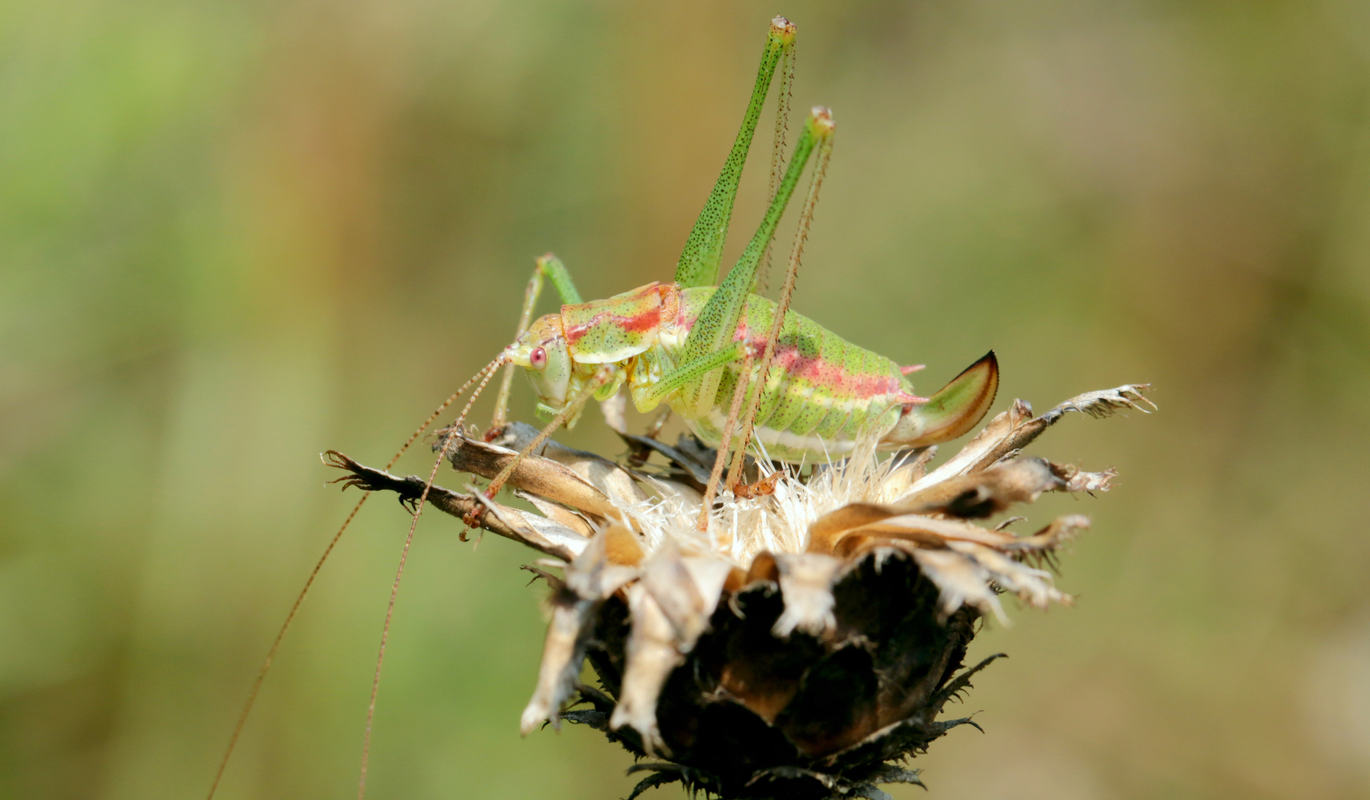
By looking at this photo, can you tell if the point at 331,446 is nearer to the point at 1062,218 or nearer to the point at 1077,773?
the point at 1077,773

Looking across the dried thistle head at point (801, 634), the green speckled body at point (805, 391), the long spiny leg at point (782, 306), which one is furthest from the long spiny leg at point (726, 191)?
the dried thistle head at point (801, 634)

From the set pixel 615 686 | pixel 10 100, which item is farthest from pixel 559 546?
pixel 10 100

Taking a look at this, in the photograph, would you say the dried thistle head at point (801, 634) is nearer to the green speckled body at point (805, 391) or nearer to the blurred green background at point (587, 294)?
the green speckled body at point (805, 391)

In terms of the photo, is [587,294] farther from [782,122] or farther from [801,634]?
[801,634]

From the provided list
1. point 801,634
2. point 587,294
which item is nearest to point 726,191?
point 801,634

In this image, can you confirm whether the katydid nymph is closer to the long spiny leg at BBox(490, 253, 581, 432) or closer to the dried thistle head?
the long spiny leg at BBox(490, 253, 581, 432)

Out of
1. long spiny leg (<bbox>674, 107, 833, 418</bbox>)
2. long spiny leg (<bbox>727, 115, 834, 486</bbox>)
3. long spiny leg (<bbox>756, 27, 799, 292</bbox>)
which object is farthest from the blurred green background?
long spiny leg (<bbox>756, 27, 799, 292</bbox>)
